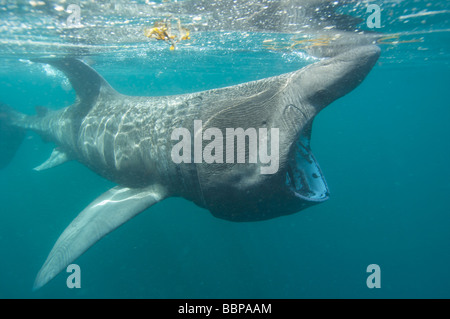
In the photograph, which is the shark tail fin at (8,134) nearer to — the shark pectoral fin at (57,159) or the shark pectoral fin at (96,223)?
the shark pectoral fin at (57,159)

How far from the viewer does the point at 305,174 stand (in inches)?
157

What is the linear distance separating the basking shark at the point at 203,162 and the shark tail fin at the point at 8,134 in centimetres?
615

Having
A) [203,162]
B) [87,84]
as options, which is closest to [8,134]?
[87,84]

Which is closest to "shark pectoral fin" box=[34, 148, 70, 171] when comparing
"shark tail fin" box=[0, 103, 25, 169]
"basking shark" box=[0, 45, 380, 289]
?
"basking shark" box=[0, 45, 380, 289]

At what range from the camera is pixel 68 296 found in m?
12.9

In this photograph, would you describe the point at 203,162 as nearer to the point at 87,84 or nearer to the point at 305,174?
the point at 305,174

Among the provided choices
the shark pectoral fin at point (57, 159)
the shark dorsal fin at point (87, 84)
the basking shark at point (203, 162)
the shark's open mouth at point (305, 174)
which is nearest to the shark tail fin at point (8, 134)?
the shark pectoral fin at point (57, 159)

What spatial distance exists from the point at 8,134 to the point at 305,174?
12618 millimetres

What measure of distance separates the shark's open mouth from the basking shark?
15mm

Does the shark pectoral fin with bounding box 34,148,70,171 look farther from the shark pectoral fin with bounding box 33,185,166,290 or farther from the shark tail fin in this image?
the shark tail fin

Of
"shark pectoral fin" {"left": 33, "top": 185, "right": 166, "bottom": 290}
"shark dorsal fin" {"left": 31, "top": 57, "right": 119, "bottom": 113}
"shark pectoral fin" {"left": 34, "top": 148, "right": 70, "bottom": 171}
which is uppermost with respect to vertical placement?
"shark dorsal fin" {"left": 31, "top": 57, "right": 119, "bottom": 113}

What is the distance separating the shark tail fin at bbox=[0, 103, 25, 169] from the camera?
10.6m

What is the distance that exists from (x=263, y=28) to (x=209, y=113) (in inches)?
327

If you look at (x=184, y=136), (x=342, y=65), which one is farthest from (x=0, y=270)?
(x=342, y=65)
